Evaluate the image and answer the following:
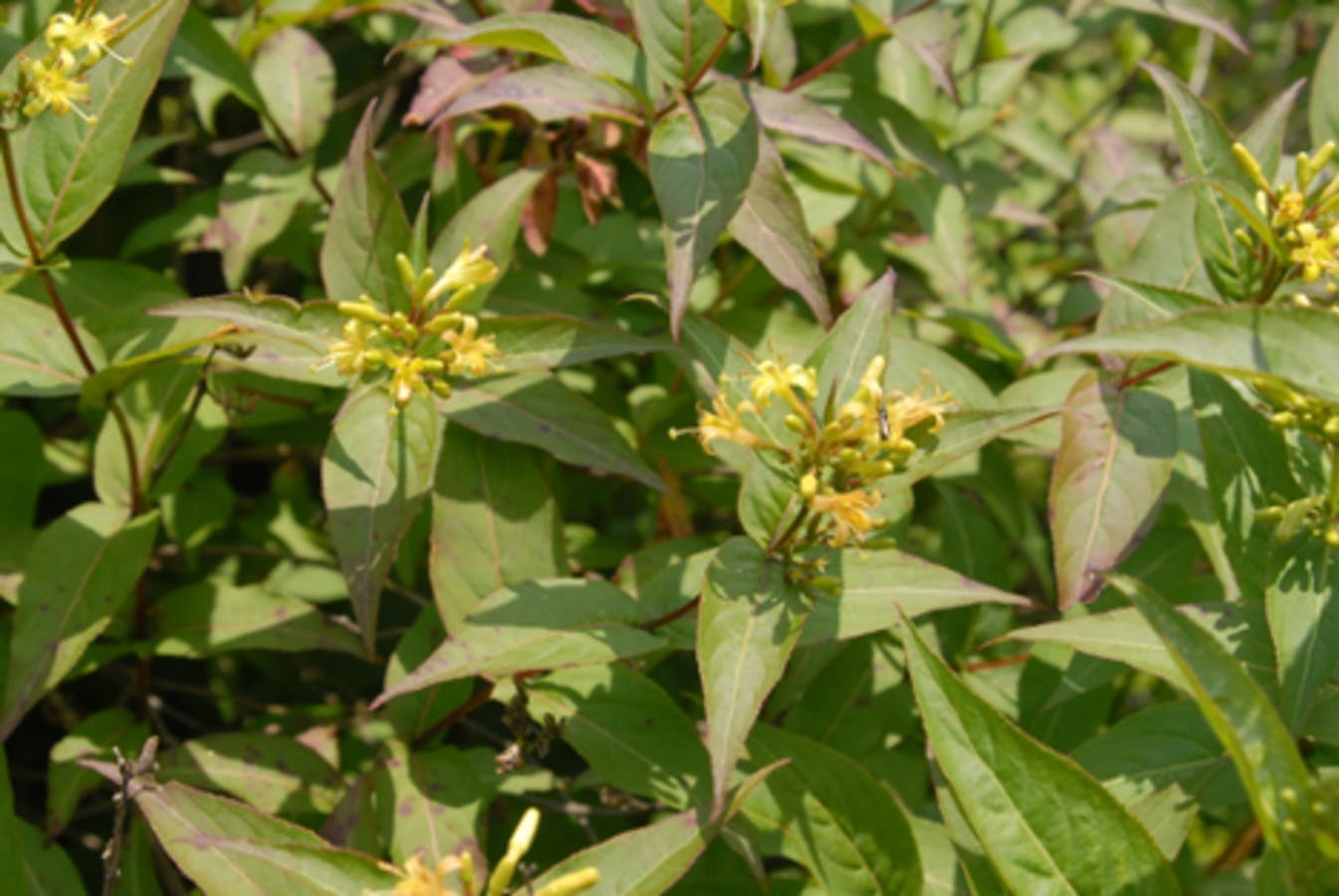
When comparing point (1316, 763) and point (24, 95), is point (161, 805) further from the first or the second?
point (1316, 763)

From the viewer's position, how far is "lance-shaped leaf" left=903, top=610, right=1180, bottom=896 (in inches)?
61.1

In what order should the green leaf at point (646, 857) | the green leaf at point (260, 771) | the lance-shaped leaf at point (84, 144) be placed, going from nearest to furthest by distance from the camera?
1. the green leaf at point (646, 857)
2. the lance-shaped leaf at point (84, 144)
3. the green leaf at point (260, 771)

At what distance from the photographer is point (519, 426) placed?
6.86ft

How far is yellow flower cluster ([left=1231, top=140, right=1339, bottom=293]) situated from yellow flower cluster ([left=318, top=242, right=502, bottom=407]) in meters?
1.28

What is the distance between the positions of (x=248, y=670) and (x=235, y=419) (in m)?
1.26

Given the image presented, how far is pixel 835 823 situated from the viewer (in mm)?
1971

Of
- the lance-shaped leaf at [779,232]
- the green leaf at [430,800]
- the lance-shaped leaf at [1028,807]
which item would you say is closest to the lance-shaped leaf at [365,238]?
the lance-shaped leaf at [779,232]

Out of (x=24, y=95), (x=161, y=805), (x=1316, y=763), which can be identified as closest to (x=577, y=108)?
(x=24, y=95)

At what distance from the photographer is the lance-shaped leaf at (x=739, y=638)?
5.12 ft

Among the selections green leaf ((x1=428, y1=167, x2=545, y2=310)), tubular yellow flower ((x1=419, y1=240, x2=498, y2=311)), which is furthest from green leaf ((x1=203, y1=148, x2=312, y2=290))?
tubular yellow flower ((x1=419, y1=240, x2=498, y2=311))

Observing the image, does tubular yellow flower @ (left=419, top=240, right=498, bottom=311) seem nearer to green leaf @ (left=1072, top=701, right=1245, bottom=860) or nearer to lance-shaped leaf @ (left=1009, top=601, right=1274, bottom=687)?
lance-shaped leaf @ (left=1009, top=601, right=1274, bottom=687)

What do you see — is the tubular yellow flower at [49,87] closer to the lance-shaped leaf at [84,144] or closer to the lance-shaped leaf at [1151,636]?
the lance-shaped leaf at [84,144]

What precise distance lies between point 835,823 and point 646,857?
1.59ft

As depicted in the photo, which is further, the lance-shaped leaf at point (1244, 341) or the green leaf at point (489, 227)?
the green leaf at point (489, 227)
